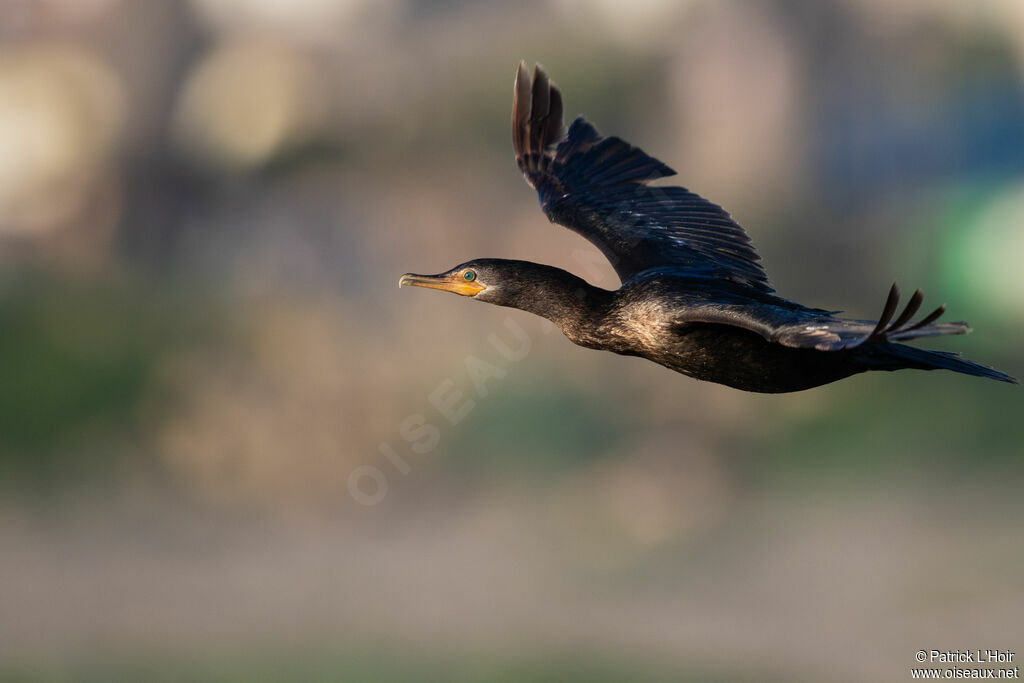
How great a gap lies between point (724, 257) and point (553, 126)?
1803 mm

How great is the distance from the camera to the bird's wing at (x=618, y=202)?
7.89 metres

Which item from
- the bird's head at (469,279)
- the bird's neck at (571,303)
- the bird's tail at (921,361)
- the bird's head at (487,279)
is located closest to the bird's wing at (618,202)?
the bird's neck at (571,303)

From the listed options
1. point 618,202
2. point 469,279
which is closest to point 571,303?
point 469,279

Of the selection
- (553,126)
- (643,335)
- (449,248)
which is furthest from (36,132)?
(643,335)

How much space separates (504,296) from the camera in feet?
23.9

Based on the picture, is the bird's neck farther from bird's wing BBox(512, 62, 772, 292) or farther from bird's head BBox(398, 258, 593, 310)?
bird's wing BBox(512, 62, 772, 292)

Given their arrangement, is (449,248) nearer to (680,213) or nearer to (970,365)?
(680,213)

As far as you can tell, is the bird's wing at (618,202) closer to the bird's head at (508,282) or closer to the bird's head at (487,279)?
the bird's head at (508,282)

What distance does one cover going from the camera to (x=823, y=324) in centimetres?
552

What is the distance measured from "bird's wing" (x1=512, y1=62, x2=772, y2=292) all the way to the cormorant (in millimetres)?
10

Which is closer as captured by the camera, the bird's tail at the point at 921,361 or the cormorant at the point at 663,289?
the cormorant at the point at 663,289

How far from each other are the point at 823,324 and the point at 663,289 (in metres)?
1.45

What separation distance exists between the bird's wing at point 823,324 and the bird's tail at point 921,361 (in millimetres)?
374

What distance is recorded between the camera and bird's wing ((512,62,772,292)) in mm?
7891
